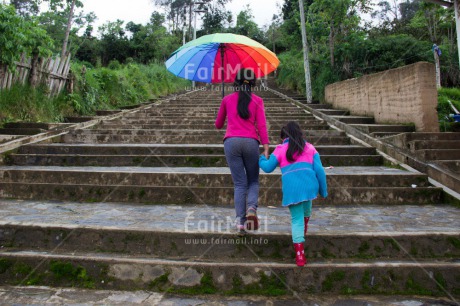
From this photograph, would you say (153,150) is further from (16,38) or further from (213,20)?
(213,20)

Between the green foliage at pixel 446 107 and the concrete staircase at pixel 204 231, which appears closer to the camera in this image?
the concrete staircase at pixel 204 231

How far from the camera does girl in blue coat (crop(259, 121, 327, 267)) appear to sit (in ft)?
10.3

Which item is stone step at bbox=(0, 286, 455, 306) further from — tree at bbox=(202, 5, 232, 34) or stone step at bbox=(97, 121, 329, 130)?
tree at bbox=(202, 5, 232, 34)

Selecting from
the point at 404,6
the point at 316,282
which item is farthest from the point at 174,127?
the point at 404,6

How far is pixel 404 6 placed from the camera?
38.8m

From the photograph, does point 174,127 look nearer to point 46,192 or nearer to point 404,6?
point 46,192

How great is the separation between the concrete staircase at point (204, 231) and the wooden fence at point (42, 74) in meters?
2.46

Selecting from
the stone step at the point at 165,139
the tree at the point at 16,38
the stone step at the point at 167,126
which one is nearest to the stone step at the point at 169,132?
the stone step at the point at 165,139

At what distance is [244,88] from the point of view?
3.53 m

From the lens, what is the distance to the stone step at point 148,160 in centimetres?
654

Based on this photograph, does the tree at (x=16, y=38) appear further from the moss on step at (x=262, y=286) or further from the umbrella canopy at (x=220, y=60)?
the moss on step at (x=262, y=286)

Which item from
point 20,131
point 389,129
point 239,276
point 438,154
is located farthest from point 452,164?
point 20,131

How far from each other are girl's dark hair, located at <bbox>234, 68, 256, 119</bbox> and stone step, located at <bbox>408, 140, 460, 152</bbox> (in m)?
4.14

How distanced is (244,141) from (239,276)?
1166 millimetres
